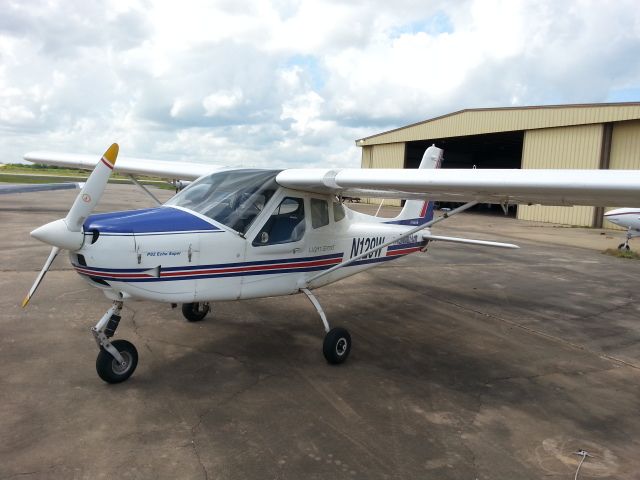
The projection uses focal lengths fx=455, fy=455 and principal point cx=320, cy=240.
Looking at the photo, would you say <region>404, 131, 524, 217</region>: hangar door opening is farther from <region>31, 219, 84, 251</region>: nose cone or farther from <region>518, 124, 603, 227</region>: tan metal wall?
<region>31, 219, 84, 251</region>: nose cone

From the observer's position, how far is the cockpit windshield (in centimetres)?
480

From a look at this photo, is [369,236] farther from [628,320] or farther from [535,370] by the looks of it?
[628,320]

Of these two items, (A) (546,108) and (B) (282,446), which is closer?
(B) (282,446)

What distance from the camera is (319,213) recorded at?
232 inches

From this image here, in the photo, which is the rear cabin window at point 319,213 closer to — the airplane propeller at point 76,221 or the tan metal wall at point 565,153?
the airplane propeller at point 76,221

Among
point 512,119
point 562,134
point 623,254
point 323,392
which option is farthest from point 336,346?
point 512,119

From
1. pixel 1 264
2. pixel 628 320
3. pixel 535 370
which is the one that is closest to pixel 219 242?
pixel 535 370

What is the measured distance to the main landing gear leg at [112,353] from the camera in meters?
4.24

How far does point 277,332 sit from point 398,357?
5.40 ft

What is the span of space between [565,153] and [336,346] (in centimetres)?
2704

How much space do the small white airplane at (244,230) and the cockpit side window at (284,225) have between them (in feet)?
0.04

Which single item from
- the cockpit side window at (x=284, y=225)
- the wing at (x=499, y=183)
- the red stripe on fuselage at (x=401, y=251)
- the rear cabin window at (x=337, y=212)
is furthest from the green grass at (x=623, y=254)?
the cockpit side window at (x=284, y=225)

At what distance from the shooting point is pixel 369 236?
682 cm

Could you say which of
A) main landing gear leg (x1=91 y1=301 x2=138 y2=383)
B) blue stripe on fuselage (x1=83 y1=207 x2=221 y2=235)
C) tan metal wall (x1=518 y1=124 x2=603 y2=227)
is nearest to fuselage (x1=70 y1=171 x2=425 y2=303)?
blue stripe on fuselage (x1=83 y1=207 x2=221 y2=235)
